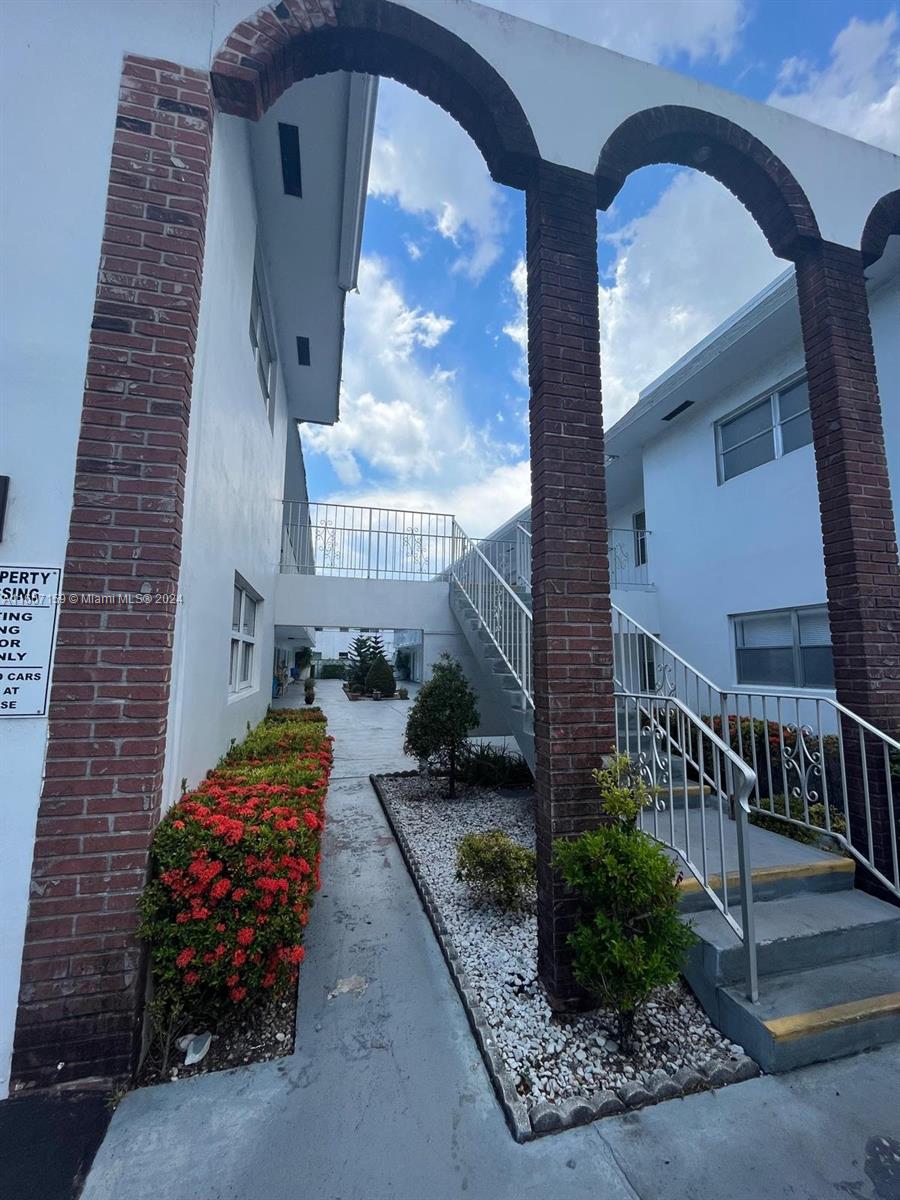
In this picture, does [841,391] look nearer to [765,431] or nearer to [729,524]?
[765,431]

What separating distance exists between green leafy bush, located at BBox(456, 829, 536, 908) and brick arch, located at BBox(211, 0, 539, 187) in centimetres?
474

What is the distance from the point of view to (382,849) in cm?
522

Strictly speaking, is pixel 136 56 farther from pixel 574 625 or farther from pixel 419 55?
pixel 574 625

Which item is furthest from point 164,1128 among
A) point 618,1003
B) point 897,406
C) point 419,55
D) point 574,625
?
point 897,406

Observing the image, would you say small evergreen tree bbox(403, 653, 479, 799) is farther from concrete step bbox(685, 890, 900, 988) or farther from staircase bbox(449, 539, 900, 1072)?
concrete step bbox(685, 890, 900, 988)

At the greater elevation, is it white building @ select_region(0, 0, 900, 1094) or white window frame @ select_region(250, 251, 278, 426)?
white window frame @ select_region(250, 251, 278, 426)

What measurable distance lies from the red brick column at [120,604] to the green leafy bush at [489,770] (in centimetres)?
556

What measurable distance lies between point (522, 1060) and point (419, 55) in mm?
5828

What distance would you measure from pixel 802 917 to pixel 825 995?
1.76 feet

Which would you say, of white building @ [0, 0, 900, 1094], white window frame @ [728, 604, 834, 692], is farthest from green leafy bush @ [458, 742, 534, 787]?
white window frame @ [728, 604, 834, 692]

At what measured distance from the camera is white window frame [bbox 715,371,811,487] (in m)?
7.54

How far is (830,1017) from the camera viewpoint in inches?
99.6

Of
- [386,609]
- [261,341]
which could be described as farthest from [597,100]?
[386,609]

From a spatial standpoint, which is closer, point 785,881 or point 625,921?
point 625,921
